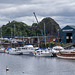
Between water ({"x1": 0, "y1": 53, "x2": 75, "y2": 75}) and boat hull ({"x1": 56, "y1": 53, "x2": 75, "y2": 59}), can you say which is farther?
boat hull ({"x1": 56, "y1": 53, "x2": 75, "y2": 59})

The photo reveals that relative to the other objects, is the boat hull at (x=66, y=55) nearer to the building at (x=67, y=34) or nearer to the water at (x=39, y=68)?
the water at (x=39, y=68)

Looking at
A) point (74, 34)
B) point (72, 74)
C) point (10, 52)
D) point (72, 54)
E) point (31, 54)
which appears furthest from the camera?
point (74, 34)

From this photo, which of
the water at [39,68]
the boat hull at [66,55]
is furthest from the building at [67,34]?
the water at [39,68]

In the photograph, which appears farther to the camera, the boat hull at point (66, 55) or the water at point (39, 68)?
the boat hull at point (66, 55)

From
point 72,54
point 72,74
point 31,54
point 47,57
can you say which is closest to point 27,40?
point 31,54

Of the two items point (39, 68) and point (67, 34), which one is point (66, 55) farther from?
point (67, 34)

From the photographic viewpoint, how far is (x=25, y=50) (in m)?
137

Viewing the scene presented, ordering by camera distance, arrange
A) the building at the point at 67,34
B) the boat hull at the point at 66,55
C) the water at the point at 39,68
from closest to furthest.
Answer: the water at the point at 39,68
the boat hull at the point at 66,55
the building at the point at 67,34

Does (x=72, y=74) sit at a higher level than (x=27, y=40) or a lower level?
lower

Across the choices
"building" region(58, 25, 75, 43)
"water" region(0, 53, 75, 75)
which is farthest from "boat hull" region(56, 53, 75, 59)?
"building" region(58, 25, 75, 43)

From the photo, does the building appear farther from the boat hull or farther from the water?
the water

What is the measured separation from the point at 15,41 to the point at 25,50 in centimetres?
4184

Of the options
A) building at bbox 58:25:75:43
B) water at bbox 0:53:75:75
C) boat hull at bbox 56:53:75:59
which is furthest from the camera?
building at bbox 58:25:75:43

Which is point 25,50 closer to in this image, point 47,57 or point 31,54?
point 31,54
